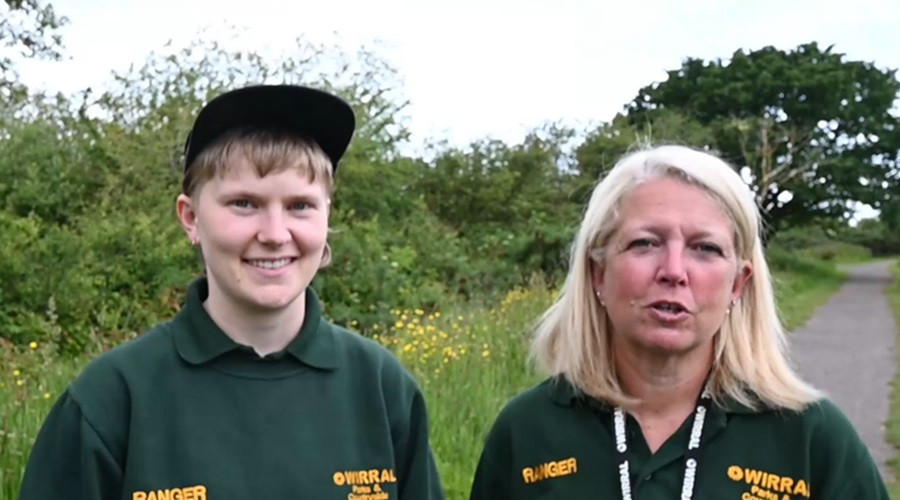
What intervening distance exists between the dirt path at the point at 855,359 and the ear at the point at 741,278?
4.56 meters

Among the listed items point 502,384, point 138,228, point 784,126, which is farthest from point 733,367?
point 784,126

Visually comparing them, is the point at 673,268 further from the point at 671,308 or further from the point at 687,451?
the point at 687,451

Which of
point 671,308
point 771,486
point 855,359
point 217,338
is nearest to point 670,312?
point 671,308

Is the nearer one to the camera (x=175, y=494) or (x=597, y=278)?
(x=175, y=494)

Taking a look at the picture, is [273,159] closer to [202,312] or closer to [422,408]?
[202,312]

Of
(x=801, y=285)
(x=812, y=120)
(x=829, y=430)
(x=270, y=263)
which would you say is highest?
(x=812, y=120)

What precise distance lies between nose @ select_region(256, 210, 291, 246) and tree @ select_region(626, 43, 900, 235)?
118ft

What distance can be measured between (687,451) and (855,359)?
10.9m

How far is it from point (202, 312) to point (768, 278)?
4.27ft

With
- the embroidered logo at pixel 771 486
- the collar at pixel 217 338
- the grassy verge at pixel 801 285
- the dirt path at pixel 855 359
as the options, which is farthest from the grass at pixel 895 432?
the collar at pixel 217 338

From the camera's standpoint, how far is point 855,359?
12.3 meters

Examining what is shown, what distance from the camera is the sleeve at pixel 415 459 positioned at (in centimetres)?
229

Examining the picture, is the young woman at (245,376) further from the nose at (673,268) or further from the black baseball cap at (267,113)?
the nose at (673,268)

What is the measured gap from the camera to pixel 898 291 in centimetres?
2722
